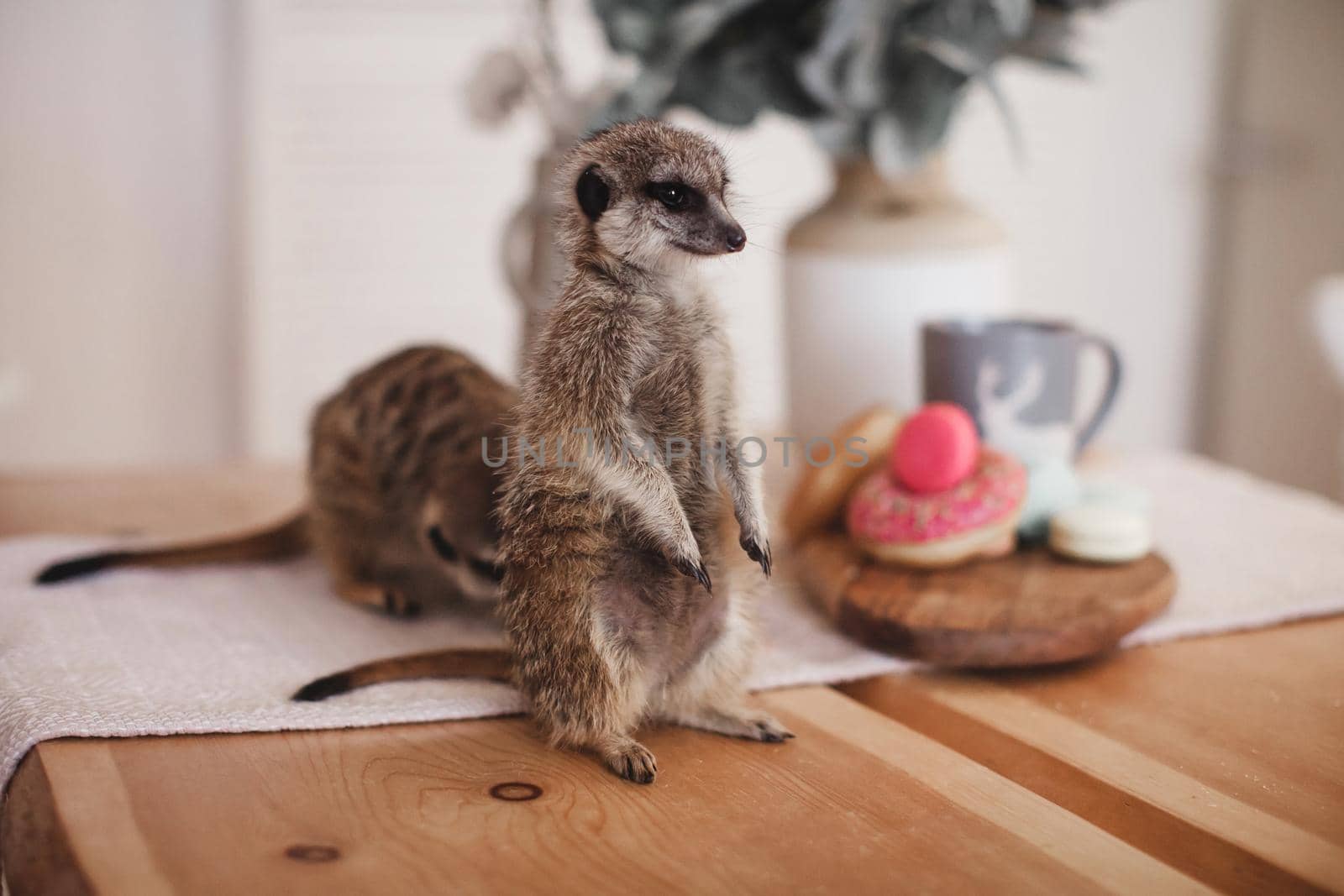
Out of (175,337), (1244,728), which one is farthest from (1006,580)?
(175,337)

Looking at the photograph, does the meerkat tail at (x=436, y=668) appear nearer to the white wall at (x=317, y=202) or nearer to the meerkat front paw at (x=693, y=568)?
the meerkat front paw at (x=693, y=568)

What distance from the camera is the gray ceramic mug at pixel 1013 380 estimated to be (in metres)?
1.18

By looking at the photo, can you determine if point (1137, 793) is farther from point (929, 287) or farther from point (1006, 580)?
point (929, 287)

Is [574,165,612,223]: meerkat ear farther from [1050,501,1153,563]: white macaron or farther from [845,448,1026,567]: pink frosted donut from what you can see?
[1050,501,1153,563]: white macaron

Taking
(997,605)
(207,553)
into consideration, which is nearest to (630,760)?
(997,605)

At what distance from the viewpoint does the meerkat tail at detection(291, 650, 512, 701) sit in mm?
883

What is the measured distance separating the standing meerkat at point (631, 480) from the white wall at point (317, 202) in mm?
1273

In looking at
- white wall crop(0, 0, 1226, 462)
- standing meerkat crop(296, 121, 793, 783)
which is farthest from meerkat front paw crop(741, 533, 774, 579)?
white wall crop(0, 0, 1226, 462)

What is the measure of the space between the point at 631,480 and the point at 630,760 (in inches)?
7.3

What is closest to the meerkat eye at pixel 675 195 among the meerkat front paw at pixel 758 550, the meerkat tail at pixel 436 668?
the meerkat front paw at pixel 758 550

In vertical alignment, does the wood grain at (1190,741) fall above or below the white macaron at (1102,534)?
below

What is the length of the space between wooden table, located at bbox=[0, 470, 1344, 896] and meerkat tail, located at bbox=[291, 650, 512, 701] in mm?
69

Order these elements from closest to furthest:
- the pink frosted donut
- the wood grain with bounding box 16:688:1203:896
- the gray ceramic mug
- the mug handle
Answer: the wood grain with bounding box 16:688:1203:896 < the pink frosted donut < the gray ceramic mug < the mug handle

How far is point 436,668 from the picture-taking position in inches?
35.7
